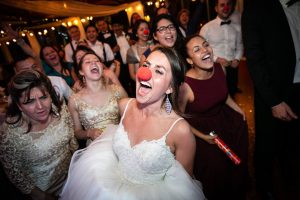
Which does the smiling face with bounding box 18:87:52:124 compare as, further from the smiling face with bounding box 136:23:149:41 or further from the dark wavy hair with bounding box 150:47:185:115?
the smiling face with bounding box 136:23:149:41

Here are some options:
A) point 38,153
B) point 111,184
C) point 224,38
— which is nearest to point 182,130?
point 111,184

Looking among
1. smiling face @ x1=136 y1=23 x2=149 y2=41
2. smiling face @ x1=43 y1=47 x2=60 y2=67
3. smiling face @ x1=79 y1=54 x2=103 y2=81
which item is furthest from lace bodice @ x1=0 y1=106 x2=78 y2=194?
smiling face @ x1=136 y1=23 x2=149 y2=41

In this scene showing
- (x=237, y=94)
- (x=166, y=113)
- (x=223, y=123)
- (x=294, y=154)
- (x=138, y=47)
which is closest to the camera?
(x=166, y=113)

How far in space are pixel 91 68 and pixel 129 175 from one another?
1.42 metres

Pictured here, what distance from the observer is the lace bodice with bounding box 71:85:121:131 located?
2646mm

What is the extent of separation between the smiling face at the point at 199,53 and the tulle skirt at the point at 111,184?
1198 mm

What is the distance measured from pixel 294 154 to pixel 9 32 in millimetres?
4311

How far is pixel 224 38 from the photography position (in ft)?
14.2

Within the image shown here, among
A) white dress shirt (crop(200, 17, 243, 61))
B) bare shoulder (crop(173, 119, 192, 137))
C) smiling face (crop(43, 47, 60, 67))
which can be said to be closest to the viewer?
bare shoulder (crop(173, 119, 192, 137))

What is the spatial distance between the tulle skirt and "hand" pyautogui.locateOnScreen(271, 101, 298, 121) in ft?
3.34

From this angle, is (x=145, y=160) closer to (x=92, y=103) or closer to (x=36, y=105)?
(x=36, y=105)

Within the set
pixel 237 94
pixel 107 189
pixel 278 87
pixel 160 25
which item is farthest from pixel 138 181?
pixel 237 94

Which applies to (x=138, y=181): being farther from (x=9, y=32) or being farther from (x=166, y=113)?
(x=9, y=32)

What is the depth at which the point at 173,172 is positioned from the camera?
1605 millimetres
